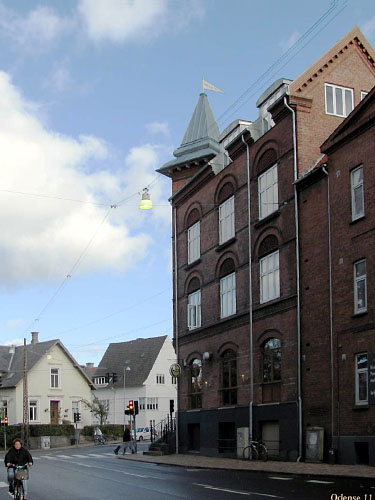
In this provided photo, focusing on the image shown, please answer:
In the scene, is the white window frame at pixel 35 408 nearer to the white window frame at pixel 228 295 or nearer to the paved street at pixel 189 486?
the white window frame at pixel 228 295

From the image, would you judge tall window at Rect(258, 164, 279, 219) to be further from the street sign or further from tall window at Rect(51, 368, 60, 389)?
tall window at Rect(51, 368, 60, 389)

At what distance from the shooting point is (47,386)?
71.7 metres

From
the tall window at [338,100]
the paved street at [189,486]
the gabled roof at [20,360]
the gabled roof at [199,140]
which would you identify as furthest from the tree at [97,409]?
the tall window at [338,100]

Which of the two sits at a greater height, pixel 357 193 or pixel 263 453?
pixel 357 193

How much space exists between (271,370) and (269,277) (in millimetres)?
3759

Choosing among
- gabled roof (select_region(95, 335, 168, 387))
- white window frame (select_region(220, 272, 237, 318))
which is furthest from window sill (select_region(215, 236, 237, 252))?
gabled roof (select_region(95, 335, 168, 387))

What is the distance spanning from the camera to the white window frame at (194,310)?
125 ft

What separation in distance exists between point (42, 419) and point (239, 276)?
42.8 m

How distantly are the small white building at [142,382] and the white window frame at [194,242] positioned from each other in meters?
39.3

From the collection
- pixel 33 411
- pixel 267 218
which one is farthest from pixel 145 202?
pixel 33 411

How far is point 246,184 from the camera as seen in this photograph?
33031 millimetres

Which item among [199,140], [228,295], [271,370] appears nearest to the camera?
[271,370]

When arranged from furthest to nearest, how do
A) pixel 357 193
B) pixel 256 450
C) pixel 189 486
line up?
1. pixel 256 450
2. pixel 357 193
3. pixel 189 486

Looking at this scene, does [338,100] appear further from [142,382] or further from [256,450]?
[142,382]
